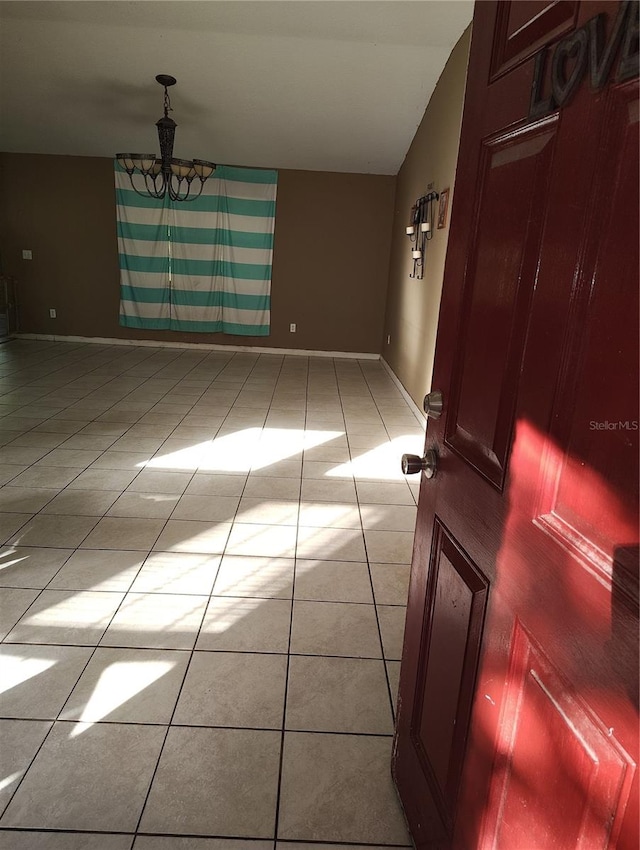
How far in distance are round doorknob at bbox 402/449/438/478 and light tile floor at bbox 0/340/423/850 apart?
89 centimetres

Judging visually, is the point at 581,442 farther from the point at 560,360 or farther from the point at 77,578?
the point at 77,578

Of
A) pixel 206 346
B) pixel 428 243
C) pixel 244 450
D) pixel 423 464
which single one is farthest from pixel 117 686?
pixel 206 346

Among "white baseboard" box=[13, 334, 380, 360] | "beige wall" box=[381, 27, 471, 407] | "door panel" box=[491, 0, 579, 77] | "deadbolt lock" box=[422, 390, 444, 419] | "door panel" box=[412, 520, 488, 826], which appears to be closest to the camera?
"door panel" box=[491, 0, 579, 77]

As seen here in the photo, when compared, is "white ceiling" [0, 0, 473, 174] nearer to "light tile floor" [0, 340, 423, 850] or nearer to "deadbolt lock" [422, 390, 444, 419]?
"light tile floor" [0, 340, 423, 850]

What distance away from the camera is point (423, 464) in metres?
1.17

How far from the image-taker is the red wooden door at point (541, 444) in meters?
0.60

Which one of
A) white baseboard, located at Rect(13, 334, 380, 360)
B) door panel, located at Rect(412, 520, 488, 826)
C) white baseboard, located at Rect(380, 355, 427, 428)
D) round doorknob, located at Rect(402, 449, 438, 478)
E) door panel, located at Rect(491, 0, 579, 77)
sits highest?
door panel, located at Rect(491, 0, 579, 77)

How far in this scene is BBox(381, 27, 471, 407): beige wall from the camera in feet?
14.4

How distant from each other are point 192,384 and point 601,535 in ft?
18.5

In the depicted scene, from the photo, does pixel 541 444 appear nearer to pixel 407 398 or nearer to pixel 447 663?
pixel 447 663

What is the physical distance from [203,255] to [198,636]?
6.75m

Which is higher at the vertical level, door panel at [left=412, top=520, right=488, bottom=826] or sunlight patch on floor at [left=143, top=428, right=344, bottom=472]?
door panel at [left=412, top=520, right=488, bottom=826]

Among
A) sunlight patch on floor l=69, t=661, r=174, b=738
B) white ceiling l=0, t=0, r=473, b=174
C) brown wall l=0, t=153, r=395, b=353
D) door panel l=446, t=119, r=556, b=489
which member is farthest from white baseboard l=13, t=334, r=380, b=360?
door panel l=446, t=119, r=556, b=489

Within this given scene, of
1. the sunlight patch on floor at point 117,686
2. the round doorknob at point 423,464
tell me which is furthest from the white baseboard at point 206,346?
the round doorknob at point 423,464
